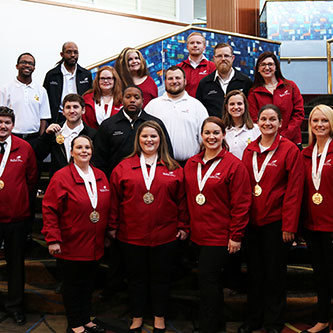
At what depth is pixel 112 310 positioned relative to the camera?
12.1 feet

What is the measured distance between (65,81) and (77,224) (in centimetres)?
233

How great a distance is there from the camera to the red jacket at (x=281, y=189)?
3.07 m

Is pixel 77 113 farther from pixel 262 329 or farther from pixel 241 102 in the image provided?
pixel 262 329

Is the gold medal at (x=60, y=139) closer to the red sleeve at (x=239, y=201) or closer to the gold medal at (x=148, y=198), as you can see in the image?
the gold medal at (x=148, y=198)

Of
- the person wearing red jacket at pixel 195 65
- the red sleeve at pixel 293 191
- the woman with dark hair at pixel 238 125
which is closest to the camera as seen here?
the red sleeve at pixel 293 191

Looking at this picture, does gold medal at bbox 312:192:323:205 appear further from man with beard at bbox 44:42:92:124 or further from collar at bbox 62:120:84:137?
man with beard at bbox 44:42:92:124

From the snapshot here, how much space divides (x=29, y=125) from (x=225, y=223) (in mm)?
2487

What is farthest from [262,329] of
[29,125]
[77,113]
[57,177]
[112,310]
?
[29,125]

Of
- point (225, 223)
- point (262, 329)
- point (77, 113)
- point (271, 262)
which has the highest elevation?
point (77, 113)

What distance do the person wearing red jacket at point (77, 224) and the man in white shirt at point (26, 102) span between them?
150 centimetres

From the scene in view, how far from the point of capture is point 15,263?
3570 mm

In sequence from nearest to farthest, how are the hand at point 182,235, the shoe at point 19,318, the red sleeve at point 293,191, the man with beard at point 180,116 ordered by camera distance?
the red sleeve at point 293,191, the hand at point 182,235, the shoe at point 19,318, the man with beard at point 180,116

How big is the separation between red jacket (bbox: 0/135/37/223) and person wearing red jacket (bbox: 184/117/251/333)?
137cm

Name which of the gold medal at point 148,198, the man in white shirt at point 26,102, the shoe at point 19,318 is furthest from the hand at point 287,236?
the man in white shirt at point 26,102
